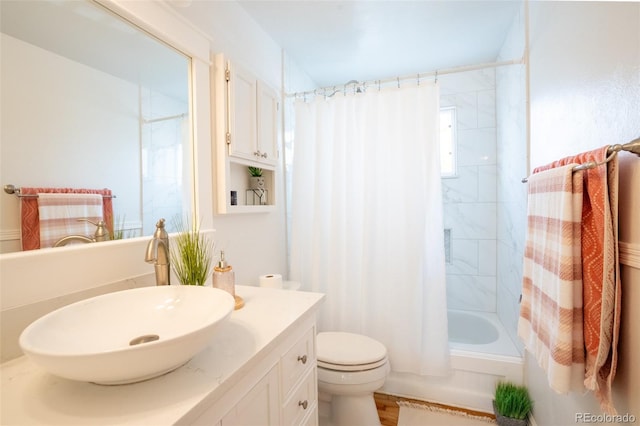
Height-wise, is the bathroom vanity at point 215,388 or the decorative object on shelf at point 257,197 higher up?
the decorative object on shelf at point 257,197

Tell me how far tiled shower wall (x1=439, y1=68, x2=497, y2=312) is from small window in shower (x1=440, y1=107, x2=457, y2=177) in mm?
45

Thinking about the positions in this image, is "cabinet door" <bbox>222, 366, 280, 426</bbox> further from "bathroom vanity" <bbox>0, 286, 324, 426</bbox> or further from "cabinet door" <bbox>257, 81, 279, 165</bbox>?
"cabinet door" <bbox>257, 81, 279, 165</bbox>

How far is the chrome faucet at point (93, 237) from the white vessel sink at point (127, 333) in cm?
24

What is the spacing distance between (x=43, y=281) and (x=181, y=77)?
3.13ft

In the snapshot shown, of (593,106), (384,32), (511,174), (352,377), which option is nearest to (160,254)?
(352,377)

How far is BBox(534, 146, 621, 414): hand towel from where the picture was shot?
812 mm

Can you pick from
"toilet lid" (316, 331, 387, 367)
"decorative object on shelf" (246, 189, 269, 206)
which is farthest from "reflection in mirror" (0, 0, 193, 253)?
"toilet lid" (316, 331, 387, 367)

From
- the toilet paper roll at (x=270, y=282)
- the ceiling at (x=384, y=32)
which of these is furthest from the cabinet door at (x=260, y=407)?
the ceiling at (x=384, y=32)

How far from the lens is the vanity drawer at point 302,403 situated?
3.06ft

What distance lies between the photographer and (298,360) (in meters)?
1.01

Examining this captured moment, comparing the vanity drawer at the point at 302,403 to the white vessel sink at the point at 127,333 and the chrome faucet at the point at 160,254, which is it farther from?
the chrome faucet at the point at 160,254

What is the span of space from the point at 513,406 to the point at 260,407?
1552 mm

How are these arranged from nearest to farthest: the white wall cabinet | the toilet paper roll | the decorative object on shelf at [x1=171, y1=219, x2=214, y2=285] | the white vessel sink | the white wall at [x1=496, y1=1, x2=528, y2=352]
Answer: the white vessel sink < the decorative object on shelf at [x1=171, y1=219, x2=214, y2=285] < the white wall cabinet < the toilet paper roll < the white wall at [x1=496, y1=1, x2=528, y2=352]

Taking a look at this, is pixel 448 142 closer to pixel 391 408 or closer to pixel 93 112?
pixel 391 408
